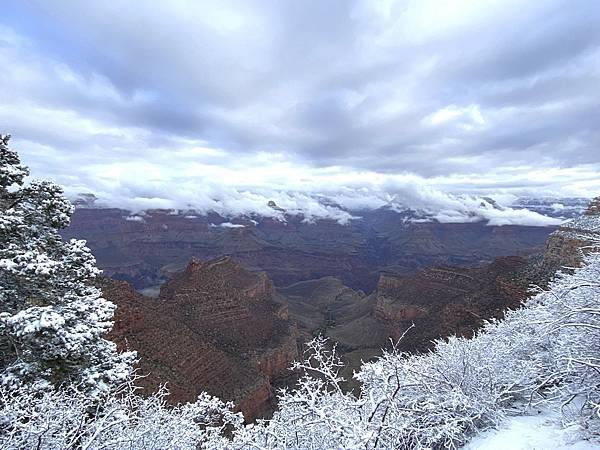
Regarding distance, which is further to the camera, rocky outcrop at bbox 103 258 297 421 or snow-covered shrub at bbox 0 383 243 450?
rocky outcrop at bbox 103 258 297 421

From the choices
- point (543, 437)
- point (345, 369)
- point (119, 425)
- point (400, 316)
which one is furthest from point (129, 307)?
point (400, 316)

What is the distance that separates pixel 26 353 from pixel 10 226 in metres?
3.33

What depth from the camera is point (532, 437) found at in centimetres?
745

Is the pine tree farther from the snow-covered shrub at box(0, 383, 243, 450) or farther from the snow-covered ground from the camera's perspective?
the snow-covered ground

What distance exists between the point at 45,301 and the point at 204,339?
3391cm

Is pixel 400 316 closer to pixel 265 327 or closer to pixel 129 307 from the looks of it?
pixel 265 327

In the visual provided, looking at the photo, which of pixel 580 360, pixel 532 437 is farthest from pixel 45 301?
pixel 580 360

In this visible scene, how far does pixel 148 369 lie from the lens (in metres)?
27.8

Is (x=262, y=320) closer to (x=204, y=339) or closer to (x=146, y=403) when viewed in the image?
(x=204, y=339)

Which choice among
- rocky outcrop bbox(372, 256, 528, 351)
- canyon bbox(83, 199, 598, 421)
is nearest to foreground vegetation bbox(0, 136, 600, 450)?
canyon bbox(83, 199, 598, 421)

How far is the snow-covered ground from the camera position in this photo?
6732mm

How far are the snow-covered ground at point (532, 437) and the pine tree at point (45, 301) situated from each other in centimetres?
920

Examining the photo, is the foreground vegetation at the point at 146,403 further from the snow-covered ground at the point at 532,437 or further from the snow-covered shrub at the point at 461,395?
the snow-covered ground at the point at 532,437

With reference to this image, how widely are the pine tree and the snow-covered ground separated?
920 cm
